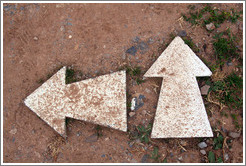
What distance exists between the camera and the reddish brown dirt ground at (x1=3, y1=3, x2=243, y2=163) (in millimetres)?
2859

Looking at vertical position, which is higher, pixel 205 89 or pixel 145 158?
pixel 205 89

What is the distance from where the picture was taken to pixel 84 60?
293cm

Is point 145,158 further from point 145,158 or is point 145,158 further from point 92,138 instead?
point 92,138

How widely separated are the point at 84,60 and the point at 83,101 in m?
0.55

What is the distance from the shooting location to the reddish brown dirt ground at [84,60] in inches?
113

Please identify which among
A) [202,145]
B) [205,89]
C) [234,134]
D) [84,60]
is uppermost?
[84,60]

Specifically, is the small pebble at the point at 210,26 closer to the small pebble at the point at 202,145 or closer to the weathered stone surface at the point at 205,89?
the weathered stone surface at the point at 205,89

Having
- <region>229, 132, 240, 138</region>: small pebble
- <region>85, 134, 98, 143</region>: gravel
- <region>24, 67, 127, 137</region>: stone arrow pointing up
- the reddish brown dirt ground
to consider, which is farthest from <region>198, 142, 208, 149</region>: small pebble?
<region>85, 134, 98, 143</region>: gravel

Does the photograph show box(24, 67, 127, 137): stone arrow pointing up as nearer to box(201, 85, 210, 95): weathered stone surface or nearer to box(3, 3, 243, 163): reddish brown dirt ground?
box(3, 3, 243, 163): reddish brown dirt ground

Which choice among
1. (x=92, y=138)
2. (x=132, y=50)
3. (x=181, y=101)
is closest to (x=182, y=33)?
(x=132, y=50)

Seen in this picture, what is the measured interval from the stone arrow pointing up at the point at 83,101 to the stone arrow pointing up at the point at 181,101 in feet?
1.52

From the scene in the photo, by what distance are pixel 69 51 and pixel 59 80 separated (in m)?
0.42

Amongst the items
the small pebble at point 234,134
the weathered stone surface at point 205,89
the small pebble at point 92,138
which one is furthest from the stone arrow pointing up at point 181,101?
the small pebble at point 92,138

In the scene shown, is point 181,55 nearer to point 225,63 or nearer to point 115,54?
point 225,63
